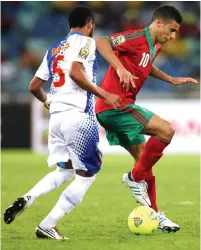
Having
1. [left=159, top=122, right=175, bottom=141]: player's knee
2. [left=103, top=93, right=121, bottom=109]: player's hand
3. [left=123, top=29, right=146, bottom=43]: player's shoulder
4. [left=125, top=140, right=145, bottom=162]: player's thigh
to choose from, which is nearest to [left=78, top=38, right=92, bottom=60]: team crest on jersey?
[left=103, top=93, right=121, bottom=109]: player's hand

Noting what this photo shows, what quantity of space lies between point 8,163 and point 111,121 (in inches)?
341

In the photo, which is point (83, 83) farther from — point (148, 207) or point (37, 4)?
point (37, 4)

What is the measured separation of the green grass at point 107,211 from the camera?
625 centimetres

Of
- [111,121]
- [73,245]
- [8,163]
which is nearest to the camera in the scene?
[73,245]

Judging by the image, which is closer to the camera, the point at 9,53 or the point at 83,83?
the point at 83,83

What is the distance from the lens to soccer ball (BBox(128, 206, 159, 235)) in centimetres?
679

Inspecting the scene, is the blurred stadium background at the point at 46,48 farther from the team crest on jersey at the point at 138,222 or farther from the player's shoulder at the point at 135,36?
the team crest on jersey at the point at 138,222

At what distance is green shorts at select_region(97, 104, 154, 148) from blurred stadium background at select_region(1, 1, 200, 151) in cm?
1074

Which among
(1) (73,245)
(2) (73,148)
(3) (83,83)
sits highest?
(3) (83,83)

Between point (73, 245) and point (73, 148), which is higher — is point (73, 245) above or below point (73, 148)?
below

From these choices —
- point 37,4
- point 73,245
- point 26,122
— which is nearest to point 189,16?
point 37,4

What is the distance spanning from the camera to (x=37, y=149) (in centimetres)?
1906

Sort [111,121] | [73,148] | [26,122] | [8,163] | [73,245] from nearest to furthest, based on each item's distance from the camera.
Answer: [73,245], [73,148], [111,121], [8,163], [26,122]

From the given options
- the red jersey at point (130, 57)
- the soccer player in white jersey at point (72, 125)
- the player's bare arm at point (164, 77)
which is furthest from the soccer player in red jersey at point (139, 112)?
the soccer player in white jersey at point (72, 125)
